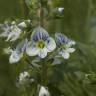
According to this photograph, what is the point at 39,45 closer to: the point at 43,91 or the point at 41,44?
the point at 41,44

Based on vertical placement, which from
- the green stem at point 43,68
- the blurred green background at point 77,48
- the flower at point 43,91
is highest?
the green stem at point 43,68

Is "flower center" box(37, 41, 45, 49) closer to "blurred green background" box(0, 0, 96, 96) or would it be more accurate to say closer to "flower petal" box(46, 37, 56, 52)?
"flower petal" box(46, 37, 56, 52)

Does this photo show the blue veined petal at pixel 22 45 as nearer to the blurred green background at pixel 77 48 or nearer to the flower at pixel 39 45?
the flower at pixel 39 45

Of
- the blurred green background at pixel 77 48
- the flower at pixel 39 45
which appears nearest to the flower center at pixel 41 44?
the flower at pixel 39 45

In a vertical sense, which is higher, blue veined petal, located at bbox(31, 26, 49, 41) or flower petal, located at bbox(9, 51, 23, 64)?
blue veined petal, located at bbox(31, 26, 49, 41)

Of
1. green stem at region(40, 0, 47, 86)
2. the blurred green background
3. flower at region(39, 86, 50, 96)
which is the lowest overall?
the blurred green background

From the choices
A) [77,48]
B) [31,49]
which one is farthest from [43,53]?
[77,48]

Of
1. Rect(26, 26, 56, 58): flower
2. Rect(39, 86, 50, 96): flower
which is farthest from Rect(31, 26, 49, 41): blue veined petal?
Rect(39, 86, 50, 96): flower
